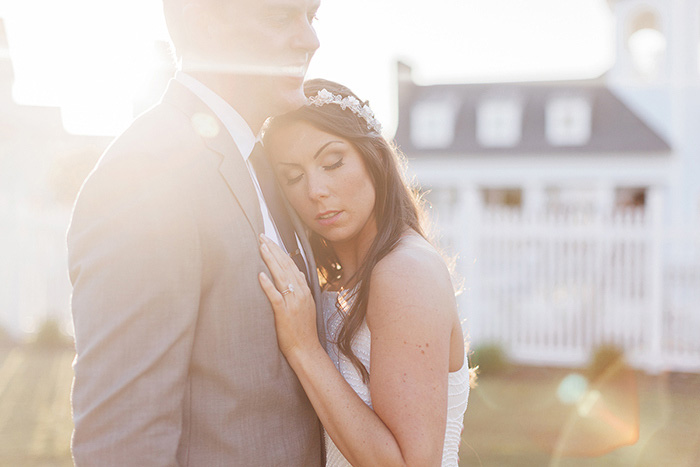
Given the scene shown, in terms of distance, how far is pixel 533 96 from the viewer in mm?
28672

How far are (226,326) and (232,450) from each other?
342mm

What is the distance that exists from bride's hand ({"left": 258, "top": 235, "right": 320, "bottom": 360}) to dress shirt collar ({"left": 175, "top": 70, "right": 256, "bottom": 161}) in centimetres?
34

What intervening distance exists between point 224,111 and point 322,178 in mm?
617

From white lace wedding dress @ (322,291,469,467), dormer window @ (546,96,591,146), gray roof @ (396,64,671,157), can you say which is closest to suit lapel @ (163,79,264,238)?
white lace wedding dress @ (322,291,469,467)

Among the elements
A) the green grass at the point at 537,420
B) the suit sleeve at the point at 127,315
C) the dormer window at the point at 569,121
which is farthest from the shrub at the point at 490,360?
the dormer window at the point at 569,121

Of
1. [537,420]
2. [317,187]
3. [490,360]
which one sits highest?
[317,187]

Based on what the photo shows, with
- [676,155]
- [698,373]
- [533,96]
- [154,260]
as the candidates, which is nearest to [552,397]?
[698,373]

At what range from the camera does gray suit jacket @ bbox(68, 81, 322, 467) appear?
5.23ft

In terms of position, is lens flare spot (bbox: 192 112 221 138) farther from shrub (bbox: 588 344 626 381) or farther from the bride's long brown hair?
A: shrub (bbox: 588 344 626 381)

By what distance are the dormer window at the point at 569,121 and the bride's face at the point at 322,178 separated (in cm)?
2540

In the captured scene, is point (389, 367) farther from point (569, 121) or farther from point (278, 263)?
point (569, 121)

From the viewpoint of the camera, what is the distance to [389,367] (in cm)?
219

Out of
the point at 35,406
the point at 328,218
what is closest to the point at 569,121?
the point at 35,406

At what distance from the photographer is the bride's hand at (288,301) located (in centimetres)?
194
